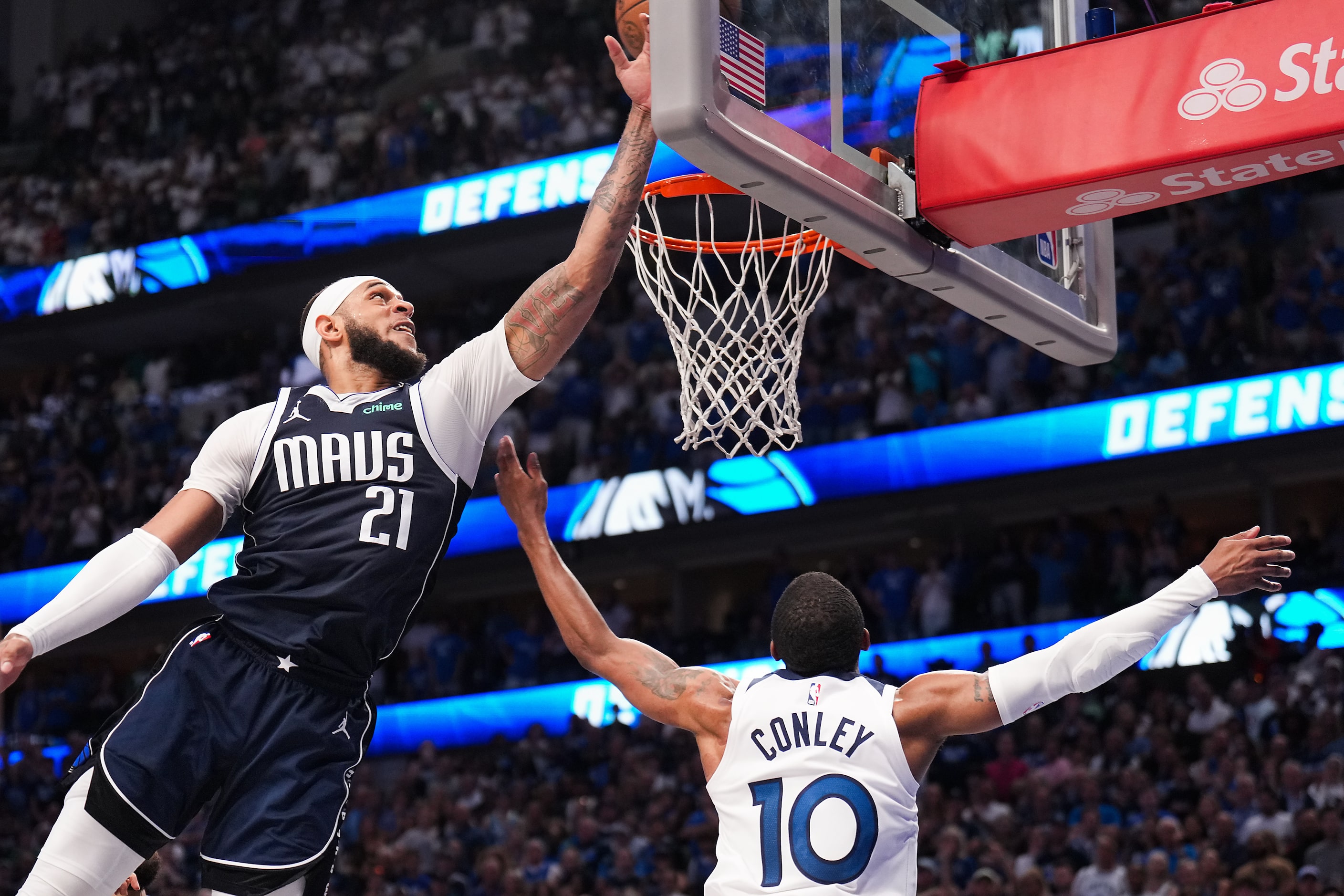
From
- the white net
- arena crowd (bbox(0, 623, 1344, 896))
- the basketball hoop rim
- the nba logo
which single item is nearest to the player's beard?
the basketball hoop rim

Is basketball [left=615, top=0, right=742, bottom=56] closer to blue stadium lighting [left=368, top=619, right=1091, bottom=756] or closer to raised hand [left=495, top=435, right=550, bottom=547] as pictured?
raised hand [left=495, top=435, right=550, bottom=547]

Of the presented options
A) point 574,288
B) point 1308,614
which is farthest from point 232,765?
point 1308,614

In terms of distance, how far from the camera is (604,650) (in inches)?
158

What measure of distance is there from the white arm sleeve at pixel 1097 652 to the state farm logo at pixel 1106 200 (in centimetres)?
146

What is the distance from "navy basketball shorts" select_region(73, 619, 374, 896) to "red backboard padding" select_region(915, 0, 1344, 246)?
2409 millimetres

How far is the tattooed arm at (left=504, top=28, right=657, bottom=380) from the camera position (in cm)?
343

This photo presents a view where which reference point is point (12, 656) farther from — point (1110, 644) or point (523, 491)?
point (1110, 644)

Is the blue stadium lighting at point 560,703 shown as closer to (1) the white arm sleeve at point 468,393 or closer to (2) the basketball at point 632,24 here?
(2) the basketball at point 632,24

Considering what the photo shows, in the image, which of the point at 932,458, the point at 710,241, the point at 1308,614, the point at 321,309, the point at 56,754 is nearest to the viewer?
the point at 321,309

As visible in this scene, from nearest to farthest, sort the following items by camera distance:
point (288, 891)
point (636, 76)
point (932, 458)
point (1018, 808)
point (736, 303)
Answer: point (288, 891) < point (636, 76) < point (736, 303) < point (1018, 808) < point (932, 458)

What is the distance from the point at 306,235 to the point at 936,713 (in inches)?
655

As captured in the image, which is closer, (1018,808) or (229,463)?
(229,463)

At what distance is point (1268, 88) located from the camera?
13.9ft

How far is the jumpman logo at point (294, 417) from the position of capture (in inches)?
136
